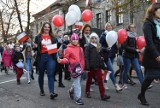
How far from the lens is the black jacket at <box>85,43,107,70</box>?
7.65m

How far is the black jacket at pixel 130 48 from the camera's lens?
905cm

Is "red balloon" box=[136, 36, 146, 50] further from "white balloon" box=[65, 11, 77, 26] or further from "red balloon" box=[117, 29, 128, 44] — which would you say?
"white balloon" box=[65, 11, 77, 26]

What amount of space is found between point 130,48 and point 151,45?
249cm

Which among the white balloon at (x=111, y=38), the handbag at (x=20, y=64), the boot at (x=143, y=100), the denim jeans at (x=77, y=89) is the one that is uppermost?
the white balloon at (x=111, y=38)

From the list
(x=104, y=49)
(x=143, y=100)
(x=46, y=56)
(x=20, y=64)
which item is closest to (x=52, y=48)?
(x=46, y=56)

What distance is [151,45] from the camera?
6574 mm

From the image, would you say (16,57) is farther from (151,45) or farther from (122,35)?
(151,45)

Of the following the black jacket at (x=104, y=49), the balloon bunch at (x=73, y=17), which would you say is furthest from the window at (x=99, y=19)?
the black jacket at (x=104, y=49)

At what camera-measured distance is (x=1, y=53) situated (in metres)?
20.7

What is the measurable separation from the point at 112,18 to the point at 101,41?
2474 cm

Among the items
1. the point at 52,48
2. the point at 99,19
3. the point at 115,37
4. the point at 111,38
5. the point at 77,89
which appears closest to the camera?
the point at 77,89

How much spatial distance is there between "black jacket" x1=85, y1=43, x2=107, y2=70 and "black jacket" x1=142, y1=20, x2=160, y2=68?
122 cm

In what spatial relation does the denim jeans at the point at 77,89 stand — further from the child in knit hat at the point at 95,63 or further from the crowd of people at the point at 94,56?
the child in knit hat at the point at 95,63

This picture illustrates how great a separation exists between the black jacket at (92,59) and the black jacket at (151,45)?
1.22 m
